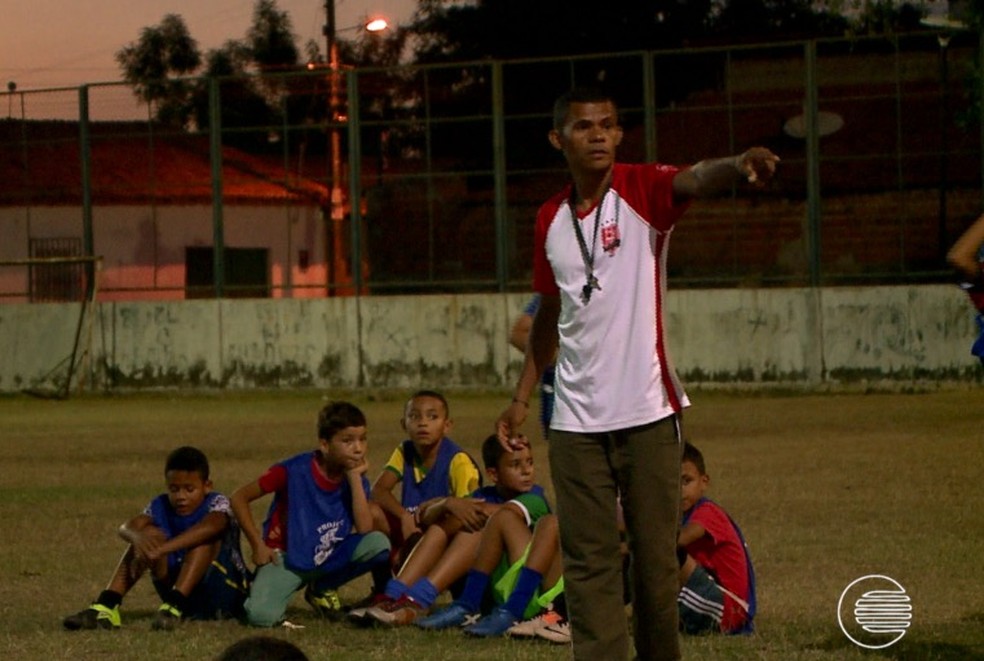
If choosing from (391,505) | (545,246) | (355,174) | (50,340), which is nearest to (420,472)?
(391,505)

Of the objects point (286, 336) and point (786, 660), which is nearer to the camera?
point (786, 660)

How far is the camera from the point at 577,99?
18.4ft

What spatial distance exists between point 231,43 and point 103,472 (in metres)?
54.8

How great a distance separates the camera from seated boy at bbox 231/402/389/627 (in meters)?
8.33

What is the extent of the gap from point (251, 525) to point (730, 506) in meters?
5.35

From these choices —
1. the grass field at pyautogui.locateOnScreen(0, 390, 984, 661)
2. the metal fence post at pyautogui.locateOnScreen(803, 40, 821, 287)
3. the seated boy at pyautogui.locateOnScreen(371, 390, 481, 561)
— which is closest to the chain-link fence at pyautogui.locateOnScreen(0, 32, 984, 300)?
the metal fence post at pyautogui.locateOnScreen(803, 40, 821, 287)

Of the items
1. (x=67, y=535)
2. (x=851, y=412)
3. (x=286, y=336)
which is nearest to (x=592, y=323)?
(x=67, y=535)

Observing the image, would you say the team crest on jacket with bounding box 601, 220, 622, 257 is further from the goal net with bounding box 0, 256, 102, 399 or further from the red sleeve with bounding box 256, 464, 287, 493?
the goal net with bounding box 0, 256, 102, 399

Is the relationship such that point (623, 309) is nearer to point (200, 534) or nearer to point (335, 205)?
point (200, 534)

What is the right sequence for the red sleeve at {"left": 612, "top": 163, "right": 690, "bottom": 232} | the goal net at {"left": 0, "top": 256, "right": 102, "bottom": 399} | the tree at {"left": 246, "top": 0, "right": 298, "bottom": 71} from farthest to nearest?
the tree at {"left": 246, "top": 0, "right": 298, "bottom": 71}
the goal net at {"left": 0, "top": 256, "right": 102, "bottom": 399}
the red sleeve at {"left": 612, "top": 163, "right": 690, "bottom": 232}

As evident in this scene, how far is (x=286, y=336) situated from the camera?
30031 mm

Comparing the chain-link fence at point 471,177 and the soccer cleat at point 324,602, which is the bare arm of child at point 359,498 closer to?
the soccer cleat at point 324,602

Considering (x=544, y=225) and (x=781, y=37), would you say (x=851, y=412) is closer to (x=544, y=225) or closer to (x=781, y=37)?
(x=544, y=225)

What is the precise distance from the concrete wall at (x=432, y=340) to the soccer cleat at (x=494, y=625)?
773 inches
